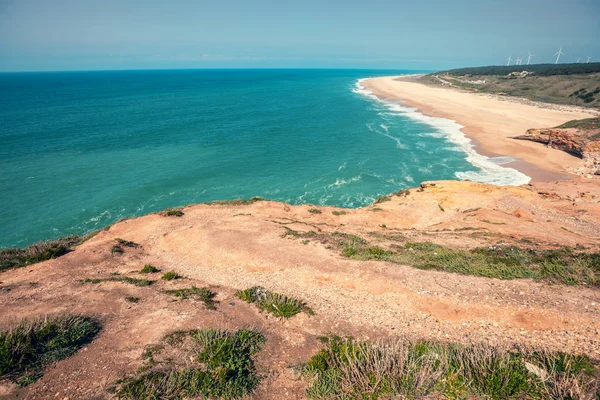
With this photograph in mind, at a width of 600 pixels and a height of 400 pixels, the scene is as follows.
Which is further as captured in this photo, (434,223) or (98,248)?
(434,223)

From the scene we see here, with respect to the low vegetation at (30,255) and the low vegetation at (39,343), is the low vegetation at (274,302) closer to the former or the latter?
the low vegetation at (39,343)

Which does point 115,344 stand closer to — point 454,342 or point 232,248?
point 232,248

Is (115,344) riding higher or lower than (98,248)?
higher

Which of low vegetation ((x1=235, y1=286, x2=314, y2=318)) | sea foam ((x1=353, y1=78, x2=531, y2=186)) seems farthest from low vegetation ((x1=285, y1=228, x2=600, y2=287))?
sea foam ((x1=353, y1=78, x2=531, y2=186))

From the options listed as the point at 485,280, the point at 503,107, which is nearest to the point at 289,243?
the point at 485,280

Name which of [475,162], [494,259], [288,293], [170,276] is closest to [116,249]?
[170,276]

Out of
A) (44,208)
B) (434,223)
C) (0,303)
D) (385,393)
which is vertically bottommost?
(44,208)

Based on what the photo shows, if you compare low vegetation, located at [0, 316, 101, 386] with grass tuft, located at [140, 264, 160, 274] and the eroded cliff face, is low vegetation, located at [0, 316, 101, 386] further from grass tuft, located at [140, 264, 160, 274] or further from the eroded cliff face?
the eroded cliff face
